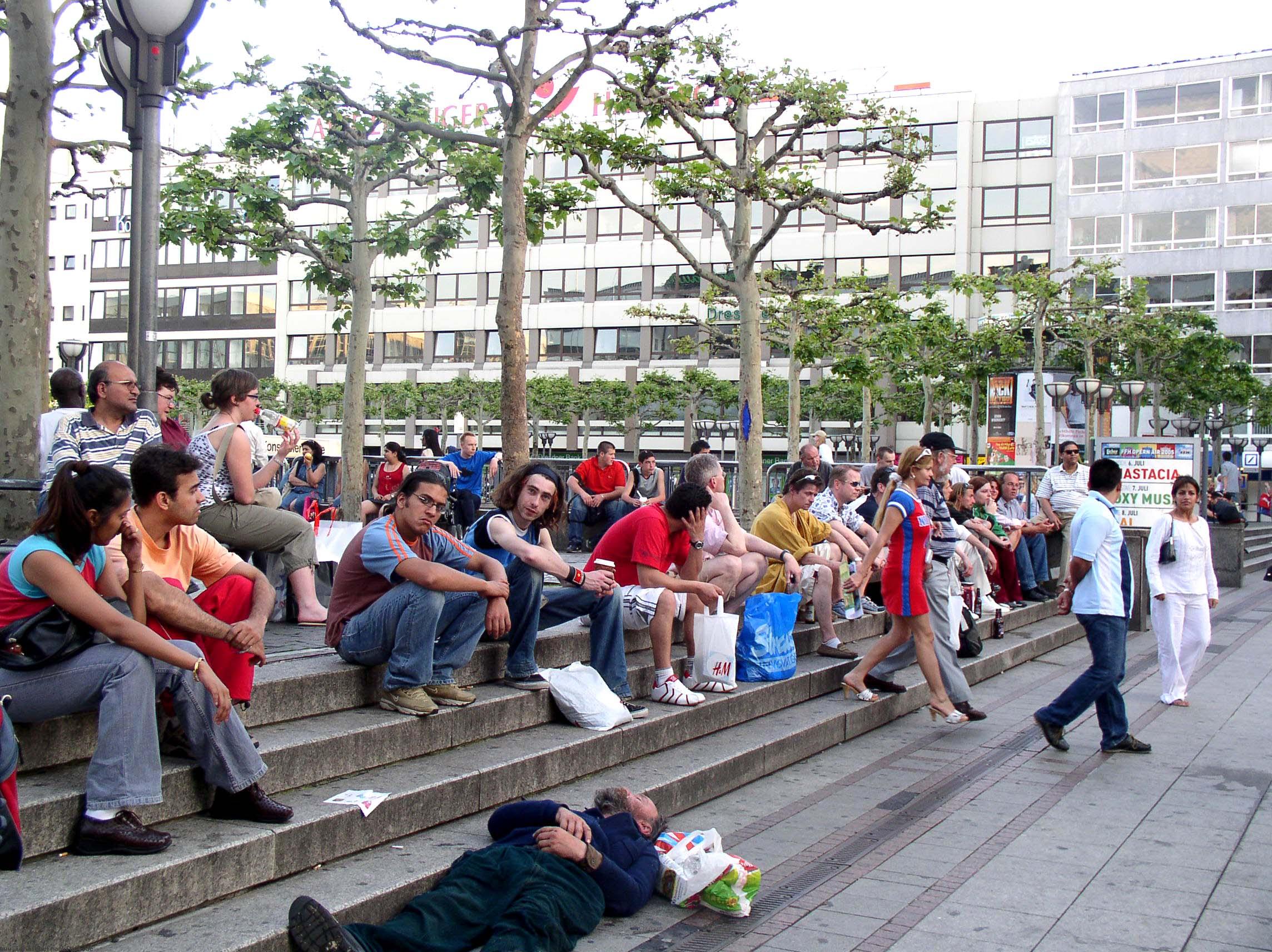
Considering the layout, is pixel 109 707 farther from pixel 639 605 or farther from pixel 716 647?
pixel 716 647

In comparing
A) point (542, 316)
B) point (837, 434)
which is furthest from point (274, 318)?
point (837, 434)

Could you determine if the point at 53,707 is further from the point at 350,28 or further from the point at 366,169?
the point at 366,169

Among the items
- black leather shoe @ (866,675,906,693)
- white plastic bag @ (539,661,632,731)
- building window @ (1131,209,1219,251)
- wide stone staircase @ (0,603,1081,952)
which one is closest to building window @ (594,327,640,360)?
building window @ (1131,209,1219,251)

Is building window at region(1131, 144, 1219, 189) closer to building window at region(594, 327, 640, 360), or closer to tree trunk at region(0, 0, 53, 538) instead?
building window at region(594, 327, 640, 360)

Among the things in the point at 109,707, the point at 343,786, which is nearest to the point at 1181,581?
the point at 343,786

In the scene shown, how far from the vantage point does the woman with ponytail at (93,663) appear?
4.26 m

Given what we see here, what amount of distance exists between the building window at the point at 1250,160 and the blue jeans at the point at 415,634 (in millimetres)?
55567

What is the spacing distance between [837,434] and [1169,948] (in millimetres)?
56120

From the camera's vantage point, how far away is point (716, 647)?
26.5 ft

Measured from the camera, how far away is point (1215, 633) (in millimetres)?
15898

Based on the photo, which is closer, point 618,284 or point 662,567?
point 662,567

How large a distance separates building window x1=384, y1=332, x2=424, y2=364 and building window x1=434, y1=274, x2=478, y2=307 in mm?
2534

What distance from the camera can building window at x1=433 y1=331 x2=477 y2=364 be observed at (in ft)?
210

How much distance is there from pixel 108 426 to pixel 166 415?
6.27ft
